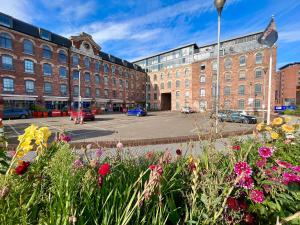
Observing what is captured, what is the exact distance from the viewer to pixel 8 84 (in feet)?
78.5

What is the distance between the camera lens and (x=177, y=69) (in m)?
48.6

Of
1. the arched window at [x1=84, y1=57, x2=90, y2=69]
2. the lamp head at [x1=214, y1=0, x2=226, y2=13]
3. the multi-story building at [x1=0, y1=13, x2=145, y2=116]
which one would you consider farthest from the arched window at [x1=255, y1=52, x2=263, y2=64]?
the arched window at [x1=84, y1=57, x2=90, y2=69]

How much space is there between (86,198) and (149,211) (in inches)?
23.7

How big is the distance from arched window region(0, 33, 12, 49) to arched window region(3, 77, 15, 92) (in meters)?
4.61

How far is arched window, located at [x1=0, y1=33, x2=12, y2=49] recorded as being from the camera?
23188 mm

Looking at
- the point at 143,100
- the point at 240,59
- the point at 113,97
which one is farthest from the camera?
the point at 143,100

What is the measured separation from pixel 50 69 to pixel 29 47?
166 inches

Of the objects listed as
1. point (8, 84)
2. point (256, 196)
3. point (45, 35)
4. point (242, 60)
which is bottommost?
point (256, 196)

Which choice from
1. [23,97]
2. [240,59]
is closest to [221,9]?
[23,97]

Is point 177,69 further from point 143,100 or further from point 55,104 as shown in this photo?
point 55,104

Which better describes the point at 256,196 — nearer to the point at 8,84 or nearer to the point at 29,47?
the point at 8,84

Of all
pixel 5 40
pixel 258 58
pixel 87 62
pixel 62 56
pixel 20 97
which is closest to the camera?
pixel 5 40

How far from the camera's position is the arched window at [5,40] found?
76.1 feet

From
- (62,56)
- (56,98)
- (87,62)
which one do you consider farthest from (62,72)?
(87,62)
